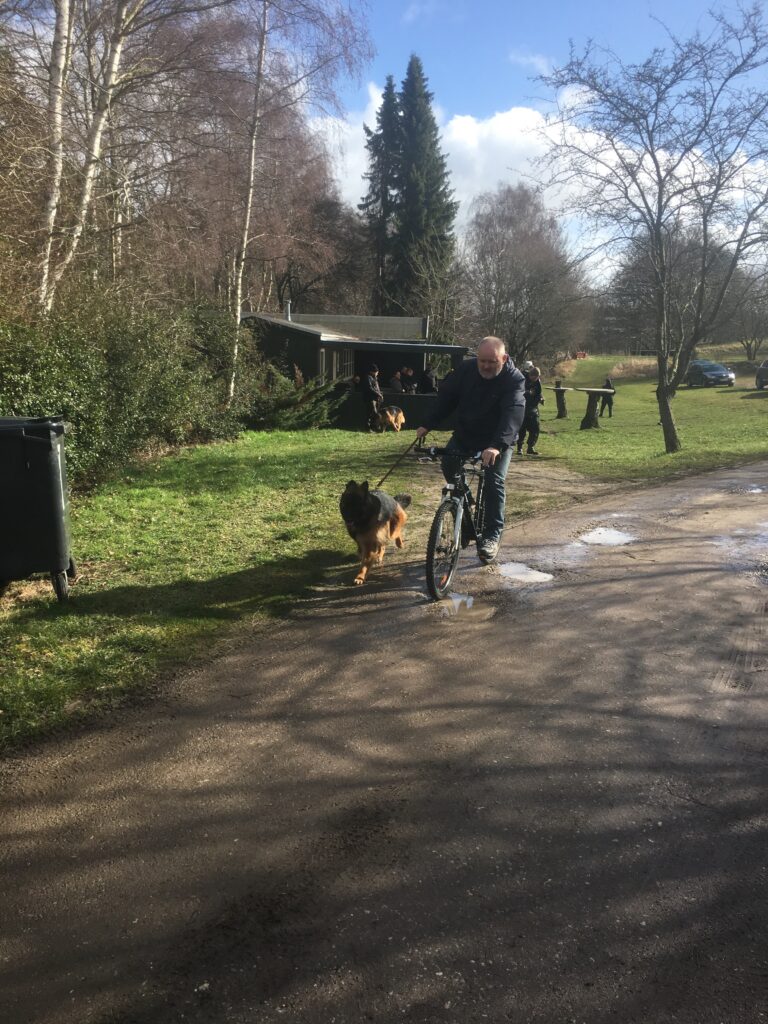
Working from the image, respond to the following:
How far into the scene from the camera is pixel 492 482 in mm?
6148

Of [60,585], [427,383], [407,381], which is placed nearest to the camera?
[60,585]

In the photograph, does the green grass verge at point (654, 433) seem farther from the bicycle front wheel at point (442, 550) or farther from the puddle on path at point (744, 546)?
the bicycle front wheel at point (442, 550)

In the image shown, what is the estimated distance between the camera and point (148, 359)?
12391mm

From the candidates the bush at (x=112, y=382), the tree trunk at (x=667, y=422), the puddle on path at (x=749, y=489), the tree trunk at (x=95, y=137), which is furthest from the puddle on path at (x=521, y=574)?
the tree trunk at (x=667, y=422)

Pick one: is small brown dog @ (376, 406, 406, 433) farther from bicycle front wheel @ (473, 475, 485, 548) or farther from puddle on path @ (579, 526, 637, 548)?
bicycle front wheel @ (473, 475, 485, 548)

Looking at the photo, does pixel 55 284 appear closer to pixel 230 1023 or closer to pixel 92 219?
pixel 92 219

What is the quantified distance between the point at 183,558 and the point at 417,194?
48.6 m

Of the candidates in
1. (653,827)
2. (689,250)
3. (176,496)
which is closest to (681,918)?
(653,827)

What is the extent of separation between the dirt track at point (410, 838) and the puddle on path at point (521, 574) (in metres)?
1.13

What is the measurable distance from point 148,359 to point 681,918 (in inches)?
471

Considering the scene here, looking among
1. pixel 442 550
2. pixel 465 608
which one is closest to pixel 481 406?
pixel 442 550

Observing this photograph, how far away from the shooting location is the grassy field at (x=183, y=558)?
13.6ft

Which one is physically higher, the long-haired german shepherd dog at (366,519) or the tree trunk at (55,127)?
the tree trunk at (55,127)

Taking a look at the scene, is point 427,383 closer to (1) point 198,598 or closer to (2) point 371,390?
(2) point 371,390
